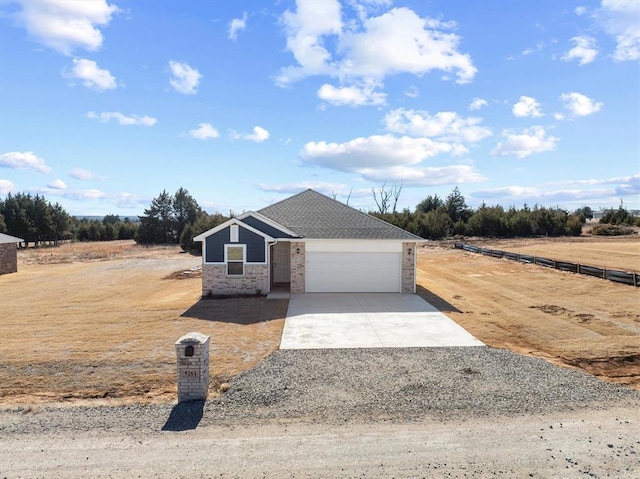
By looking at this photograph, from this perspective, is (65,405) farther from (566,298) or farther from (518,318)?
(566,298)

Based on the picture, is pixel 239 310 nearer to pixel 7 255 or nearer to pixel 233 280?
pixel 233 280

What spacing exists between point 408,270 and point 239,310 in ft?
25.8

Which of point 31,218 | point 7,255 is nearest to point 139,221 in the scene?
point 31,218

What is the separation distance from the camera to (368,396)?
25.9 feet

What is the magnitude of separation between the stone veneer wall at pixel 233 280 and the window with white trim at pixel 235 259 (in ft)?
0.59

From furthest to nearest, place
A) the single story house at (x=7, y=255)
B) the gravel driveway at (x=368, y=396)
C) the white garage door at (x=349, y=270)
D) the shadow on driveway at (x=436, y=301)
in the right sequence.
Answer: the single story house at (x=7, y=255) → the white garage door at (x=349, y=270) → the shadow on driveway at (x=436, y=301) → the gravel driveway at (x=368, y=396)

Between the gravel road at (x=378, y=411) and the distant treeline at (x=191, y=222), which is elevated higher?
the distant treeline at (x=191, y=222)

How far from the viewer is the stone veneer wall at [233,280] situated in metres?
Answer: 17.8

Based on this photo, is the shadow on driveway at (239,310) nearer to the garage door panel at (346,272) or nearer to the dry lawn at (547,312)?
the garage door panel at (346,272)

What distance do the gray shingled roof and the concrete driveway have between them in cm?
282

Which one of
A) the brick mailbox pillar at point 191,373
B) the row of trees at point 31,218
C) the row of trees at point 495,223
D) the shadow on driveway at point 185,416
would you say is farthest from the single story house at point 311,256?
the row of trees at point 31,218

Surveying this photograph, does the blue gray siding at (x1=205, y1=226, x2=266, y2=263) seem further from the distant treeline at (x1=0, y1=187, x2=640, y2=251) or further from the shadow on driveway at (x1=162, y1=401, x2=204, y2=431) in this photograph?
the distant treeline at (x1=0, y1=187, x2=640, y2=251)

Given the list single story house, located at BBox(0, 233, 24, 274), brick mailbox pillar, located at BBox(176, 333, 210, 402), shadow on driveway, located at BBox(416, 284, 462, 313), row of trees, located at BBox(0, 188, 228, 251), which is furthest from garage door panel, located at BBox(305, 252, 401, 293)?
row of trees, located at BBox(0, 188, 228, 251)

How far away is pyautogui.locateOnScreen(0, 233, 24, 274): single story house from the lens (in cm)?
2764
